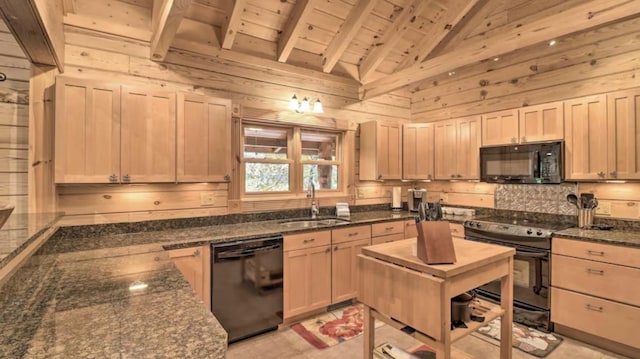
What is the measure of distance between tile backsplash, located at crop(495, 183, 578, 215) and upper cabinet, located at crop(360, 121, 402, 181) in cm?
130

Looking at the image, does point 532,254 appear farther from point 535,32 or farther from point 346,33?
point 346,33

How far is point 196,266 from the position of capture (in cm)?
252

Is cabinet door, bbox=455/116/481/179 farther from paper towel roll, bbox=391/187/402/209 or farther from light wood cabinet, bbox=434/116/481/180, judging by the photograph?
paper towel roll, bbox=391/187/402/209

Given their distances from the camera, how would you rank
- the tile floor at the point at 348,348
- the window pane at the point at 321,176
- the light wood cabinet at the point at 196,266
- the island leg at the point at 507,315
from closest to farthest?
the island leg at the point at 507,315
the light wood cabinet at the point at 196,266
the tile floor at the point at 348,348
the window pane at the point at 321,176

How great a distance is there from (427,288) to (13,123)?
297 cm

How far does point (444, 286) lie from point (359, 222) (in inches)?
74.0

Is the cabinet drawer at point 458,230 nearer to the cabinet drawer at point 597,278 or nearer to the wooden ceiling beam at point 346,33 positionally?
the cabinet drawer at point 597,278

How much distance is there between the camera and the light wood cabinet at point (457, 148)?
3.91m

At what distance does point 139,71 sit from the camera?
2883mm

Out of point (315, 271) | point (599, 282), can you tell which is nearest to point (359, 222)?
point (315, 271)

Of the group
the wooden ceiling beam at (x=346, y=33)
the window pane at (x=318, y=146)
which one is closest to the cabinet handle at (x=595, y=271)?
the window pane at (x=318, y=146)

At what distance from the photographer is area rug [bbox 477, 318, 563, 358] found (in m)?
2.62

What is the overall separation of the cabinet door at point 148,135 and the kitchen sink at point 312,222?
4.13ft

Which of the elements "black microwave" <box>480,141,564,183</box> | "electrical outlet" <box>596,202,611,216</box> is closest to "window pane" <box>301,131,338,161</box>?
"black microwave" <box>480,141,564,183</box>
